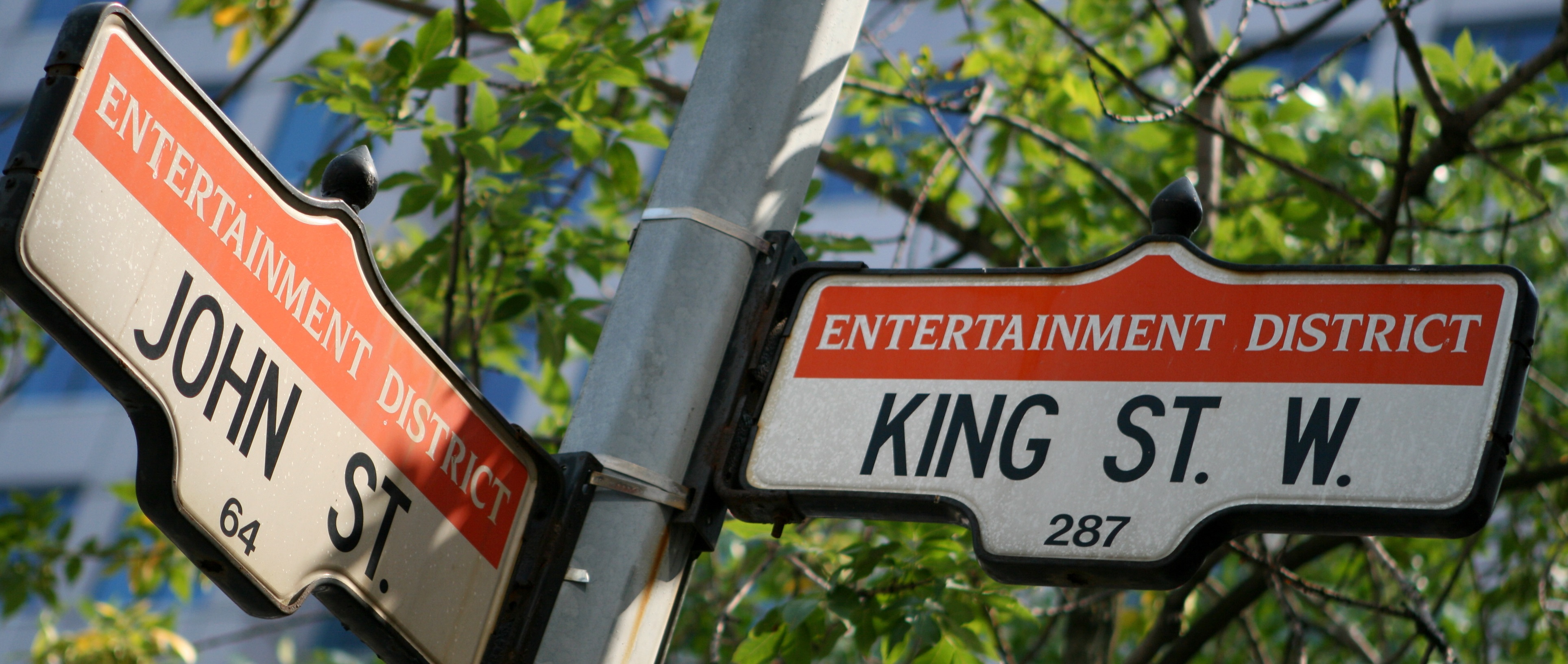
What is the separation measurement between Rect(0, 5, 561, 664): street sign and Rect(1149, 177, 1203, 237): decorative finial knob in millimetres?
875

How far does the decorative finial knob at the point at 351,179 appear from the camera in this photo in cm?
168

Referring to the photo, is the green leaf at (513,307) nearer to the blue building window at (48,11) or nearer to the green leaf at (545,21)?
the green leaf at (545,21)

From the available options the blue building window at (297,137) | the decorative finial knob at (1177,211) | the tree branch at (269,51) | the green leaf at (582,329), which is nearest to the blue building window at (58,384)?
the blue building window at (297,137)

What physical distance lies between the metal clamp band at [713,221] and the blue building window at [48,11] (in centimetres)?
2131

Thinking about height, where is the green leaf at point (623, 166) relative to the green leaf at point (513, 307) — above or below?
above

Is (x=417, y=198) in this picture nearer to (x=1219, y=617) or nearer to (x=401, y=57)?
(x=401, y=57)

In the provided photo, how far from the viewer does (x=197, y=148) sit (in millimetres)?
1390

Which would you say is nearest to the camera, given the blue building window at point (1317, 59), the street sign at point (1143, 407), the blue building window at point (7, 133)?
the street sign at point (1143, 407)

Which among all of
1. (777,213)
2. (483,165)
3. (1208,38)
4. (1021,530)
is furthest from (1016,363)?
(1208,38)

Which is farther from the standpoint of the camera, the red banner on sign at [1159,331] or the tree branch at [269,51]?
the tree branch at [269,51]

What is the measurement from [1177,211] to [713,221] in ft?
2.08

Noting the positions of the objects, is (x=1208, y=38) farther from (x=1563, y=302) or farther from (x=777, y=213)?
(x=777, y=213)

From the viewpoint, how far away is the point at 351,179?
1.69 meters

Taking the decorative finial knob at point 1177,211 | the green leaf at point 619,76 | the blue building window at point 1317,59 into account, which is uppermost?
the blue building window at point 1317,59
